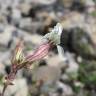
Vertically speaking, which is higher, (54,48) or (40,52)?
(54,48)

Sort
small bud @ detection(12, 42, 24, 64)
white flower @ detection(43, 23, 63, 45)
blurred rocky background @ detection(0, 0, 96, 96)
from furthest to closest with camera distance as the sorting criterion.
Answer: blurred rocky background @ detection(0, 0, 96, 96)
white flower @ detection(43, 23, 63, 45)
small bud @ detection(12, 42, 24, 64)

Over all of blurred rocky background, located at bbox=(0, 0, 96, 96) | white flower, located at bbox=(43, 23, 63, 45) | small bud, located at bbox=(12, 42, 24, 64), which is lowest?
small bud, located at bbox=(12, 42, 24, 64)

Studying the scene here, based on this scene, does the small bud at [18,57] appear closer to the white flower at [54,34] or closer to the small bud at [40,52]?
the small bud at [40,52]

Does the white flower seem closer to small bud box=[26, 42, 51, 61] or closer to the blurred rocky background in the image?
small bud box=[26, 42, 51, 61]

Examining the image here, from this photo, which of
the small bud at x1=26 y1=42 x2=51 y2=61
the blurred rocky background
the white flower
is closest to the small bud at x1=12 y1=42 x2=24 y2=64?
the small bud at x1=26 y1=42 x2=51 y2=61

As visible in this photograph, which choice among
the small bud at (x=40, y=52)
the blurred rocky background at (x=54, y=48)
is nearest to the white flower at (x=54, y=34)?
the small bud at (x=40, y=52)

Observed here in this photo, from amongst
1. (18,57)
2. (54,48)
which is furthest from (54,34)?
(54,48)

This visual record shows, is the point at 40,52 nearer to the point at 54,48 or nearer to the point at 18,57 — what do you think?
the point at 18,57

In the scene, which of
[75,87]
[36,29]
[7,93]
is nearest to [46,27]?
[36,29]

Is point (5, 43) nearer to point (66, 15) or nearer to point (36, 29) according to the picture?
point (36, 29)
